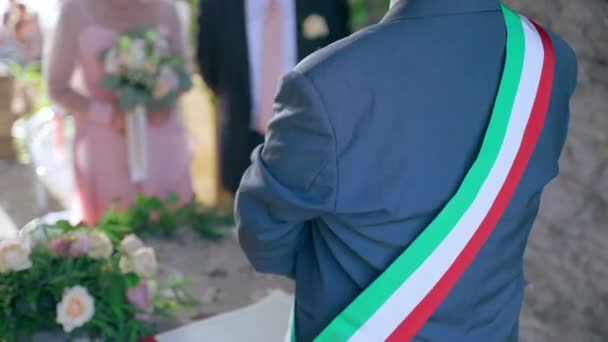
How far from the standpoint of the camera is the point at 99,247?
163cm

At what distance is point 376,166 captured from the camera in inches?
41.6

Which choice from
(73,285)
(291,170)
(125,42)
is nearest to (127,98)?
(125,42)

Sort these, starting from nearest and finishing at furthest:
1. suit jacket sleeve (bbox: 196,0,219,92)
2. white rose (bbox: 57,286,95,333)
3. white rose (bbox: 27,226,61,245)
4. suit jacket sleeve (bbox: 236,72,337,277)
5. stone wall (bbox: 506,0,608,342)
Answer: suit jacket sleeve (bbox: 236,72,337,277) < white rose (bbox: 57,286,95,333) < white rose (bbox: 27,226,61,245) < stone wall (bbox: 506,0,608,342) < suit jacket sleeve (bbox: 196,0,219,92)

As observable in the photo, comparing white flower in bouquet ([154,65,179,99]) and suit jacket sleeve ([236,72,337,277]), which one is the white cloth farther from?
suit jacket sleeve ([236,72,337,277])

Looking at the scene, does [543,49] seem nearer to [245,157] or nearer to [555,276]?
[555,276]

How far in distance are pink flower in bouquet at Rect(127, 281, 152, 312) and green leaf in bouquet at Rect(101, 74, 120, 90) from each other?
46.0 inches

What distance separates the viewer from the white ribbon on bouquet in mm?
2803

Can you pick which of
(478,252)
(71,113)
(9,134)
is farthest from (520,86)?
(9,134)

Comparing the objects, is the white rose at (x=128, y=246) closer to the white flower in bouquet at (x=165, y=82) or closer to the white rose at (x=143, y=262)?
the white rose at (x=143, y=262)

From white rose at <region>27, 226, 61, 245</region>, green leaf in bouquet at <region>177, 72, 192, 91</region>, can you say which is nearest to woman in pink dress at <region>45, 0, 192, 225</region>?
green leaf in bouquet at <region>177, 72, 192, 91</region>

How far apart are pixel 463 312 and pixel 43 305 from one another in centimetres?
91

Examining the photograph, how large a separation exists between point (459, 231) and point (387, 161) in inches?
6.8

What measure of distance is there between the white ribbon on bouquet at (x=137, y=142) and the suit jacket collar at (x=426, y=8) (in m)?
1.84

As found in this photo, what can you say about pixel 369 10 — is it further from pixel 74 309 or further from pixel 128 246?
pixel 74 309
